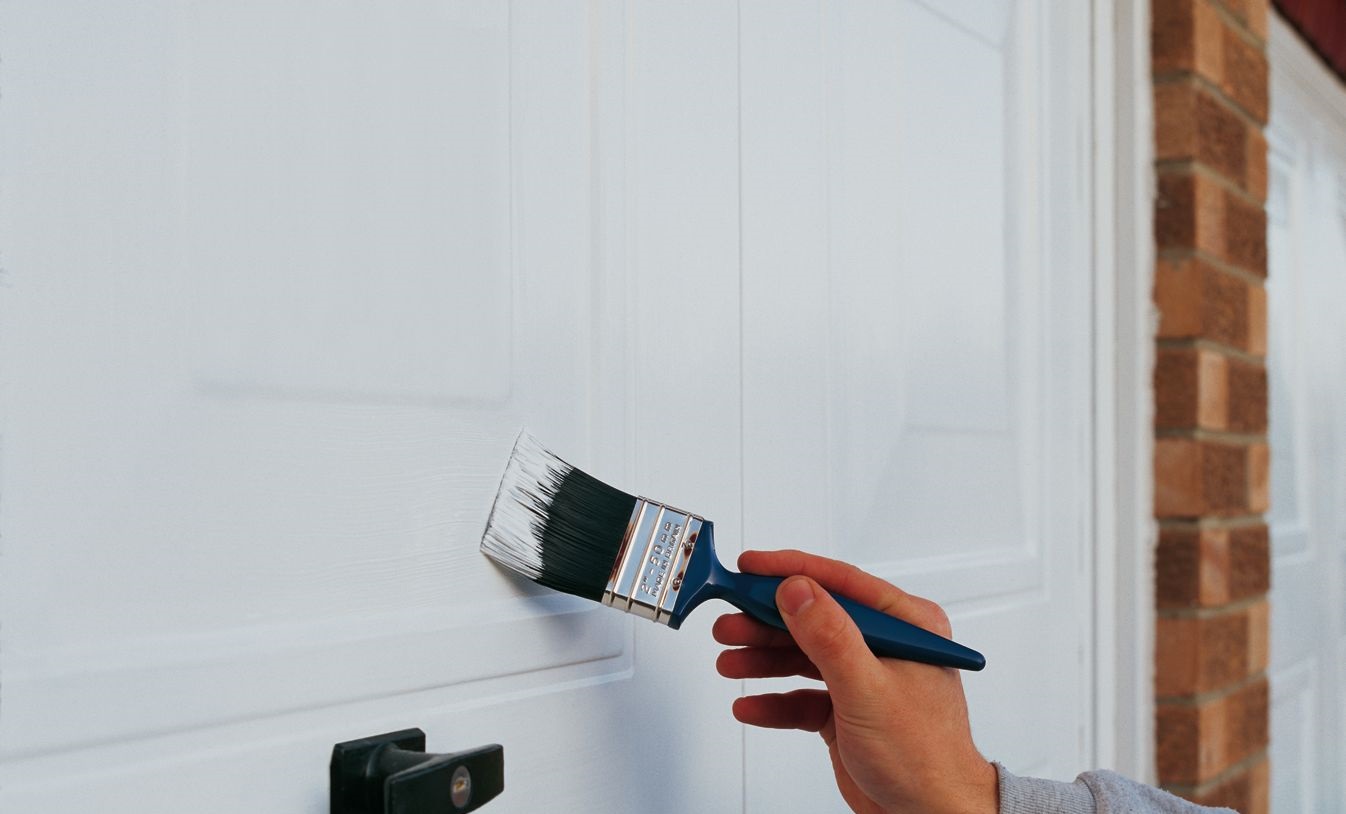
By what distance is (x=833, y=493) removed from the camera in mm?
840

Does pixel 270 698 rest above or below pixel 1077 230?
below

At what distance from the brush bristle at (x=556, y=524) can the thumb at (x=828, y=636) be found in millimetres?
91

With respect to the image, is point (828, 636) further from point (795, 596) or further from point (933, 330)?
point (933, 330)

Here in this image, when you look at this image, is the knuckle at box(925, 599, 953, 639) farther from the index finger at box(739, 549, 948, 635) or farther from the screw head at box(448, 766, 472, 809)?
the screw head at box(448, 766, 472, 809)

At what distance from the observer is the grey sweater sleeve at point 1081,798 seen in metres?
0.67

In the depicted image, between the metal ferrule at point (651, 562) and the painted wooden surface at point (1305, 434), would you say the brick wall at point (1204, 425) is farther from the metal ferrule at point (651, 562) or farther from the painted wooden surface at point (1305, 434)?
the metal ferrule at point (651, 562)

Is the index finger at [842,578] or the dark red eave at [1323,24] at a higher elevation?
the dark red eave at [1323,24]

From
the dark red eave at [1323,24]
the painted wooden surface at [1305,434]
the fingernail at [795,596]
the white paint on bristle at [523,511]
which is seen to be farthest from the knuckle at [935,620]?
the dark red eave at [1323,24]

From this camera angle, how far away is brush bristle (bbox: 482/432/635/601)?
576 mm

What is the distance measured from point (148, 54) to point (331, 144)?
0.29 ft

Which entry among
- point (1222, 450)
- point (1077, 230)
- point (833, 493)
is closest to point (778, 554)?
point (833, 493)

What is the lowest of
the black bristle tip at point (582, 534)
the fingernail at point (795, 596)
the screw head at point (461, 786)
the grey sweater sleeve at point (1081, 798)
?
the grey sweater sleeve at point (1081, 798)

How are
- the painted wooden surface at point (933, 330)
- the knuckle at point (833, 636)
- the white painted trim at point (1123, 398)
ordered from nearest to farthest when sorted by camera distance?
the knuckle at point (833, 636), the painted wooden surface at point (933, 330), the white painted trim at point (1123, 398)

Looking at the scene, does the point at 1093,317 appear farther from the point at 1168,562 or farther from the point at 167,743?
the point at 167,743
